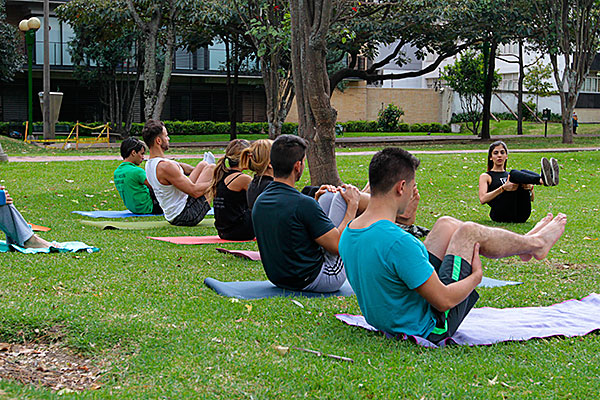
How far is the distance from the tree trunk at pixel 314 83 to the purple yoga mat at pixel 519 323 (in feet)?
20.2

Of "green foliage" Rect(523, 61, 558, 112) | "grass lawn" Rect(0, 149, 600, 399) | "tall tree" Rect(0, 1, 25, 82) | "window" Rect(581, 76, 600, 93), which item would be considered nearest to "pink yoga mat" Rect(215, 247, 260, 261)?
"grass lawn" Rect(0, 149, 600, 399)

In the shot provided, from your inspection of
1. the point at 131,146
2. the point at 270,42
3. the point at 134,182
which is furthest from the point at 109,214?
the point at 270,42

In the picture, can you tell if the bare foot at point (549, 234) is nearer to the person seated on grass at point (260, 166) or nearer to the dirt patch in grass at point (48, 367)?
the dirt patch in grass at point (48, 367)

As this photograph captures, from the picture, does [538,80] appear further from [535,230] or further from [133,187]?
[535,230]

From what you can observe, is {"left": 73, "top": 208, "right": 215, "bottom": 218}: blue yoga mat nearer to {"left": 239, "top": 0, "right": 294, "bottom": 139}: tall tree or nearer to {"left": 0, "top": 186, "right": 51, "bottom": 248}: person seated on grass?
{"left": 0, "top": 186, "right": 51, "bottom": 248}: person seated on grass

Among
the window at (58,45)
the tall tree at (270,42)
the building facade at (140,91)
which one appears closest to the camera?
the tall tree at (270,42)

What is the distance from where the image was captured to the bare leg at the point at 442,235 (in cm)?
441

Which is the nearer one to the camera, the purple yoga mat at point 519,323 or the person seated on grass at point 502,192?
the purple yoga mat at point 519,323

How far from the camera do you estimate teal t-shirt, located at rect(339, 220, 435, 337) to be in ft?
13.2

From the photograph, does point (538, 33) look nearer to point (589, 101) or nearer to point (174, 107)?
point (174, 107)

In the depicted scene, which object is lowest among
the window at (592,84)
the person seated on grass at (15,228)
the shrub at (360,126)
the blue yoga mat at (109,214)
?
the blue yoga mat at (109,214)

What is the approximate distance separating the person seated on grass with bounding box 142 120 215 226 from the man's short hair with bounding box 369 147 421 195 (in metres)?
4.96

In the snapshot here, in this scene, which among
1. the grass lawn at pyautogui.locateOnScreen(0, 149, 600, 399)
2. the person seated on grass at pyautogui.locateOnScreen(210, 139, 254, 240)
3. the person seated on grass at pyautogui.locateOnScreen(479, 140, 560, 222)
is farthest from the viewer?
the person seated on grass at pyautogui.locateOnScreen(479, 140, 560, 222)

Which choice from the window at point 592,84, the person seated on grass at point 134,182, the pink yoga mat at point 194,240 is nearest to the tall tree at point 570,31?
the person seated on grass at point 134,182
